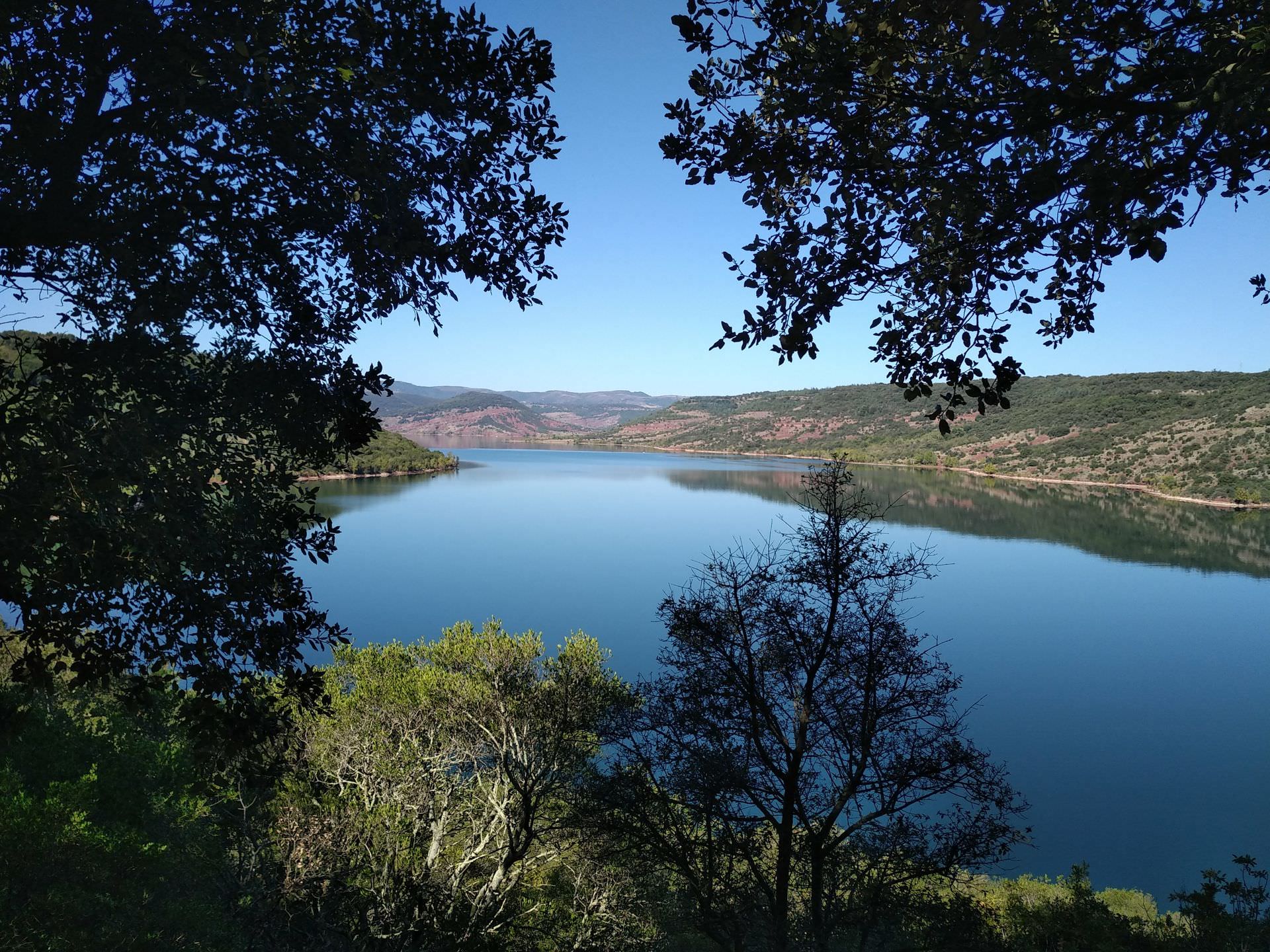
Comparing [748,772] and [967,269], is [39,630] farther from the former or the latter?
[748,772]

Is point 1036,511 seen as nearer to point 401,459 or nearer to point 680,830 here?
point 680,830

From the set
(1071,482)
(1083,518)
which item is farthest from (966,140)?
(1071,482)

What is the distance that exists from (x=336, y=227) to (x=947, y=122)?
3.24 metres

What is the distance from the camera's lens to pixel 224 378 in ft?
11.8

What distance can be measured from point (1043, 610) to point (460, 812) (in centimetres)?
3490

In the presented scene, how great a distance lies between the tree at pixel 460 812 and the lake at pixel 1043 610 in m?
8.90

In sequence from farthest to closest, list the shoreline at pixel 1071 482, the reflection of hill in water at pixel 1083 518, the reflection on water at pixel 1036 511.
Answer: the shoreline at pixel 1071 482
the reflection on water at pixel 1036 511
the reflection of hill in water at pixel 1083 518

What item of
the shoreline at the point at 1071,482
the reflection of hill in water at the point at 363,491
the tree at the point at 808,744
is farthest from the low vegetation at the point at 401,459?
the tree at the point at 808,744

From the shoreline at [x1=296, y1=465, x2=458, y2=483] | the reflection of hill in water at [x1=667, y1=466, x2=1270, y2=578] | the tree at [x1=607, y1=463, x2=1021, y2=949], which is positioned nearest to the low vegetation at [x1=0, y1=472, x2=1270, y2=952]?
the tree at [x1=607, y1=463, x2=1021, y2=949]

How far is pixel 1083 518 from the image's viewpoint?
66938 millimetres

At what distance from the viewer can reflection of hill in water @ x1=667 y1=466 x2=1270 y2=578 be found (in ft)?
169

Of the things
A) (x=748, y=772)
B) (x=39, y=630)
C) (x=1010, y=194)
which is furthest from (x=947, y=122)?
(x=748, y=772)

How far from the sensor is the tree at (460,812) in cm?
867

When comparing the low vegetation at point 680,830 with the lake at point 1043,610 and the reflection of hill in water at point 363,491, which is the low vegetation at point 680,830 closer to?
the lake at point 1043,610
